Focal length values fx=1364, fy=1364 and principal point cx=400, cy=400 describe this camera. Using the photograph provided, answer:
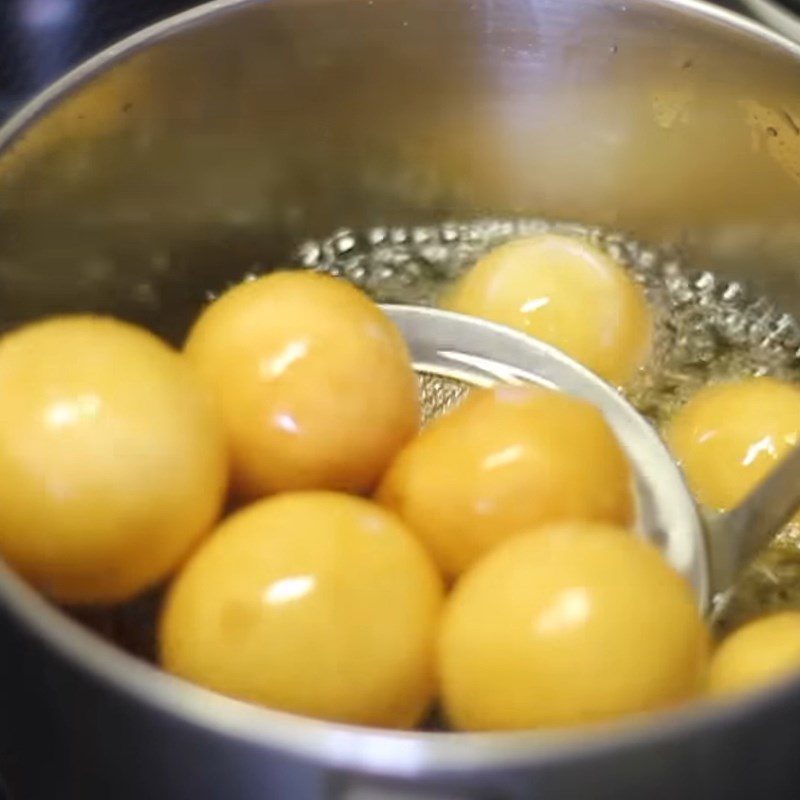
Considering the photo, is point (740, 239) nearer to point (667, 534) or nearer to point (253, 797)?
point (667, 534)

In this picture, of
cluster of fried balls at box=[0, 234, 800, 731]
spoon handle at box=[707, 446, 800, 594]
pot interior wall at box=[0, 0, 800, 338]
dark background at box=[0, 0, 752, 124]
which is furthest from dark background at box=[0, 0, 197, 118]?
spoon handle at box=[707, 446, 800, 594]

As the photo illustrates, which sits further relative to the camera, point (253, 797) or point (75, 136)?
point (75, 136)

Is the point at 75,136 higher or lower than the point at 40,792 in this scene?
higher

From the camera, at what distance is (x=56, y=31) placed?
677mm

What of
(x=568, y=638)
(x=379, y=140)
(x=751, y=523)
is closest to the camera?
(x=568, y=638)

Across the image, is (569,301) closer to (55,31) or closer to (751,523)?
(751,523)

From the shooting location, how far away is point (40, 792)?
0.39m

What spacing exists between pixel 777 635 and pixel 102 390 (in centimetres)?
22

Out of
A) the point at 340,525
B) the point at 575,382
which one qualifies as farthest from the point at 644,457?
the point at 340,525

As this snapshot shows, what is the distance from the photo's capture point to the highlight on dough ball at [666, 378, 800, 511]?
20.4 inches

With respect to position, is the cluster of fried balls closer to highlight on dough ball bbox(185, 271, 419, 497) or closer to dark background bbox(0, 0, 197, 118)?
highlight on dough ball bbox(185, 271, 419, 497)

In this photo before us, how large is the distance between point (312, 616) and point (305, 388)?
0.10 metres

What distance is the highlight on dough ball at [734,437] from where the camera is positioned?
519 mm

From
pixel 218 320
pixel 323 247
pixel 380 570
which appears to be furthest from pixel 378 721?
pixel 323 247
